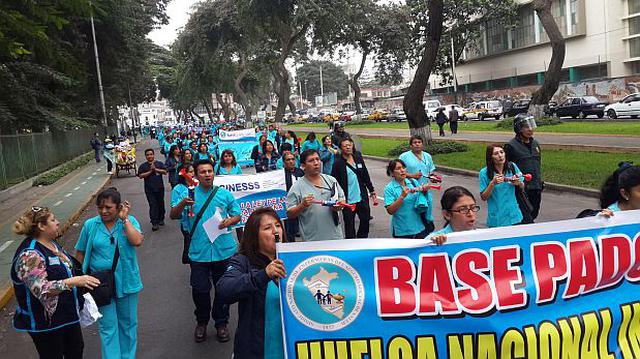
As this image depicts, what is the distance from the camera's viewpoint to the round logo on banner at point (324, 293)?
3.42 meters

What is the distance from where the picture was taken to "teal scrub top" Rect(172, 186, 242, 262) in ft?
18.8

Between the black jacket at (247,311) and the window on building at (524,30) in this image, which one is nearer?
the black jacket at (247,311)

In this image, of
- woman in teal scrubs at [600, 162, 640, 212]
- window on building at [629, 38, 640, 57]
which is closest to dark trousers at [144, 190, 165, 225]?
woman in teal scrubs at [600, 162, 640, 212]

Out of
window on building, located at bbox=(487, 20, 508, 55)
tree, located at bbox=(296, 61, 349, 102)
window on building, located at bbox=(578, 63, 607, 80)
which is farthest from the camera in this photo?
tree, located at bbox=(296, 61, 349, 102)

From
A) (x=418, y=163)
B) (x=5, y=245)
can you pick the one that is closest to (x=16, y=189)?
(x=5, y=245)

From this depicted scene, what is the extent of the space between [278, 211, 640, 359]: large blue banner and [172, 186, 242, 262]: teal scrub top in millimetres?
2434

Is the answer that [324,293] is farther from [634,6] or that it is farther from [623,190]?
[634,6]

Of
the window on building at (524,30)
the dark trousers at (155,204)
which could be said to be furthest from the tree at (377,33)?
the dark trousers at (155,204)

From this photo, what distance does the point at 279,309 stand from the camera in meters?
3.44

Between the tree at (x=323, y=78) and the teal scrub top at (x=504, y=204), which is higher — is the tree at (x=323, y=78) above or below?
above

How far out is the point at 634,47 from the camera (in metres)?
47.8

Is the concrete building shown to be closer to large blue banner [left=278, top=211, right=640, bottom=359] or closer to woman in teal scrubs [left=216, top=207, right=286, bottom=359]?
large blue banner [left=278, top=211, right=640, bottom=359]

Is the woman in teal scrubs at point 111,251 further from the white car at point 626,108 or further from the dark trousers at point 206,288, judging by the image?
the white car at point 626,108

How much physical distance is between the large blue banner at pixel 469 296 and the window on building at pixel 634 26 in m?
49.7
